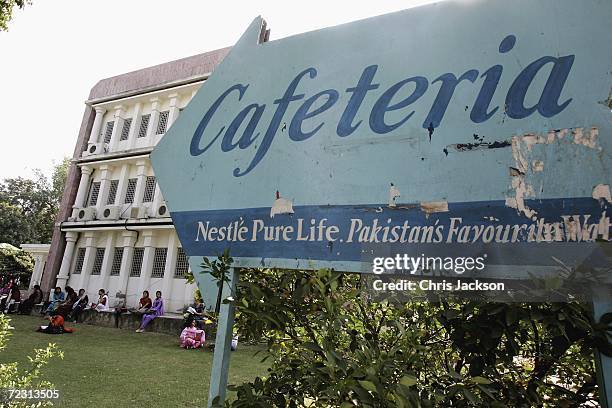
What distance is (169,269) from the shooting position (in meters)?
13.8

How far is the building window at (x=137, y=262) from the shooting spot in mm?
14730

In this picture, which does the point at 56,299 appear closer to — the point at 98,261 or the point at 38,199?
the point at 98,261

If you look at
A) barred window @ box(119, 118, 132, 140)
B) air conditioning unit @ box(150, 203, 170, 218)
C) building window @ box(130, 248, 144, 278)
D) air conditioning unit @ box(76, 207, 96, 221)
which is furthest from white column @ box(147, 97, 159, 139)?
building window @ box(130, 248, 144, 278)

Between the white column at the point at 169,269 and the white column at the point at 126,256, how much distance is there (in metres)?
1.75

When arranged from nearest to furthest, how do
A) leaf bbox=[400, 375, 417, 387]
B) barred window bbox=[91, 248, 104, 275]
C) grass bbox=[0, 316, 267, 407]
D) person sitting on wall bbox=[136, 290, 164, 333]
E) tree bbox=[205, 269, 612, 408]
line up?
leaf bbox=[400, 375, 417, 387] → tree bbox=[205, 269, 612, 408] → grass bbox=[0, 316, 267, 407] → person sitting on wall bbox=[136, 290, 164, 333] → barred window bbox=[91, 248, 104, 275]

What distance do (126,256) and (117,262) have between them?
913 mm

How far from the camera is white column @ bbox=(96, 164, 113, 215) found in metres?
16.1

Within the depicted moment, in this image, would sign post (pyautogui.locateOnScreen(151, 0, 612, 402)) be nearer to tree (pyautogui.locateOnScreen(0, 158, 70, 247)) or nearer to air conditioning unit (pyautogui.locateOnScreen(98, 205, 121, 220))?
air conditioning unit (pyautogui.locateOnScreen(98, 205, 121, 220))

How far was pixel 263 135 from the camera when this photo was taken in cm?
179

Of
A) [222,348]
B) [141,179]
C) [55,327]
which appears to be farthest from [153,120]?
[222,348]

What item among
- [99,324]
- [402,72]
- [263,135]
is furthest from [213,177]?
[99,324]

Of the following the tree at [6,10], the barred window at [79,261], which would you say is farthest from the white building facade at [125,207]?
the tree at [6,10]

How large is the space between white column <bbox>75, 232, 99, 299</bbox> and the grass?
651cm

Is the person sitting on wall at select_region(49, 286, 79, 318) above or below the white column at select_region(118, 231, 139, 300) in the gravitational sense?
below
